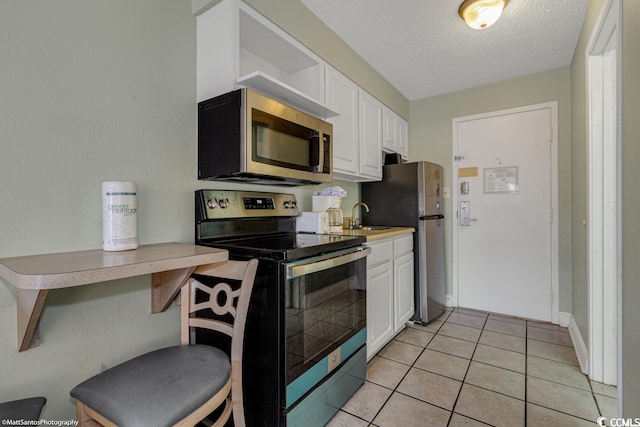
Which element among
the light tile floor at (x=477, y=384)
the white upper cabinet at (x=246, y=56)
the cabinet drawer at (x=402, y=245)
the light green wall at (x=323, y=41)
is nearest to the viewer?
the white upper cabinet at (x=246, y=56)

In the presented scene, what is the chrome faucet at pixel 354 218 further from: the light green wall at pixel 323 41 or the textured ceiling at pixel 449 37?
the textured ceiling at pixel 449 37

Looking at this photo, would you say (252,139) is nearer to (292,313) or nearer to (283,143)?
(283,143)

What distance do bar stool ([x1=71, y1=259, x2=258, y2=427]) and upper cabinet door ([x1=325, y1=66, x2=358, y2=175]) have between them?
4.38 ft

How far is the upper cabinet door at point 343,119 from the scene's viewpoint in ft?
7.00

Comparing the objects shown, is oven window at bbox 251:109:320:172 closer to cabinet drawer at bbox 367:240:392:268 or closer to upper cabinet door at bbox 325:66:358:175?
upper cabinet door at bbox 325:66:358:175

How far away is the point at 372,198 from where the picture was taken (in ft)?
9.81

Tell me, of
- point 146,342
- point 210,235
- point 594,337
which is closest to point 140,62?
point 210,235

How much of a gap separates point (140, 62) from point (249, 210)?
85cm

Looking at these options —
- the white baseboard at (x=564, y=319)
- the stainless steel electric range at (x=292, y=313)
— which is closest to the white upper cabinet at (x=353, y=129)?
the stainless steel electric range at (x=292, y=313)

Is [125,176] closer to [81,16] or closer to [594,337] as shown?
[81,16]

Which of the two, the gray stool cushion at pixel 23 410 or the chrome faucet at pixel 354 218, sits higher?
the chrome faucet at pixel 354 218

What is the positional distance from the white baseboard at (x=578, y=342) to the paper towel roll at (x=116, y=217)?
271cm

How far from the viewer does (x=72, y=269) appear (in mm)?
790

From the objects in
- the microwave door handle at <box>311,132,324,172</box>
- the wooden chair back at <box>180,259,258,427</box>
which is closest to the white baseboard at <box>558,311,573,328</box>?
the microwave door handle at <box>311,132,324,172</box>
